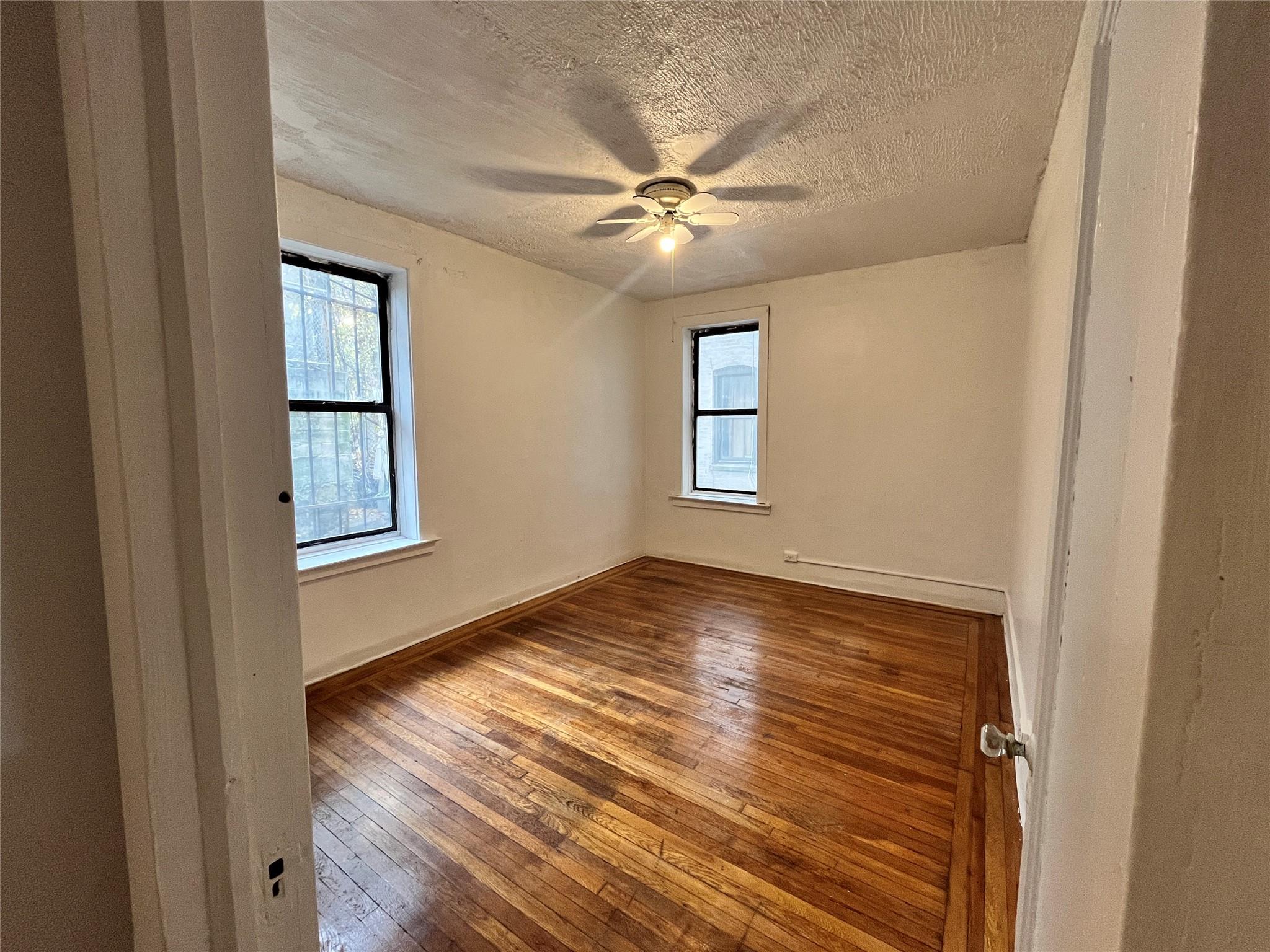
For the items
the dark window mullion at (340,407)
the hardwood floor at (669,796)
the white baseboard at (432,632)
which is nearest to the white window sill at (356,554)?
the white baseboard at (432,632)

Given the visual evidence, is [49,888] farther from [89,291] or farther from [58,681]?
[89,291]

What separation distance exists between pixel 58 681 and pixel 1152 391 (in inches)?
33.4

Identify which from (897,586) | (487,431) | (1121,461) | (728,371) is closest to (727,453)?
(728,371)

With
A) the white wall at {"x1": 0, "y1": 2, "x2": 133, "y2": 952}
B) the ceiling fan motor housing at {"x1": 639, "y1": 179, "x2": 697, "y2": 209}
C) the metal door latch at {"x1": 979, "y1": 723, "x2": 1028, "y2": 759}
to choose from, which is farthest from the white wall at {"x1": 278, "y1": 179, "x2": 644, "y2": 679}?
the metal door latch at {"x1": 979, "y1": 723, "x2": 1028, "y2": 759}

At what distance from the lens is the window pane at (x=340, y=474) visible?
257 centimetres

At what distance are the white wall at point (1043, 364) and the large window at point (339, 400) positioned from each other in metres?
2.97

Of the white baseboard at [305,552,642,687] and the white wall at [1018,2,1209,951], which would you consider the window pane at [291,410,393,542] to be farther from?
the white wall at [1018,2,1209,951]

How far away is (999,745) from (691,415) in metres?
4.04

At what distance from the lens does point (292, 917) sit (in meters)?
0.54

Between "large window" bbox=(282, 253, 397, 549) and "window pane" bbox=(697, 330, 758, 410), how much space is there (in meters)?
2.65

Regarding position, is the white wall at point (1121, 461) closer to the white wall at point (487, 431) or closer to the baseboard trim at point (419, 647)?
the baseboard trim at point (419, 647)

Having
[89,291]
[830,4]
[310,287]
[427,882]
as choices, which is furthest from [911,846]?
[310,287]

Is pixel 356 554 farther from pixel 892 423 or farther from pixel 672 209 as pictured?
pixel 892 423

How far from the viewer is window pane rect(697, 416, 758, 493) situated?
173 inches
